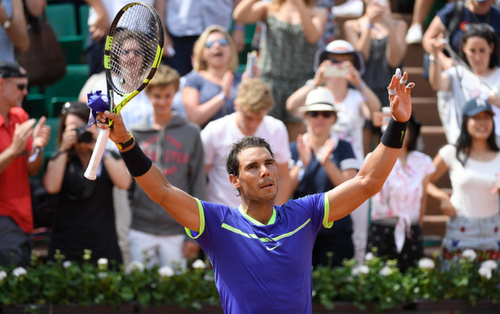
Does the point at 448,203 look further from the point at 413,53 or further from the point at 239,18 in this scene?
the point at 413,53

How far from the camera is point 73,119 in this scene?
584cm

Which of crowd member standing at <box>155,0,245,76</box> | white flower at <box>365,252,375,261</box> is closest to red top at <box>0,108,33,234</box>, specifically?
crowd member standing at <box>155,0,245,76</box>

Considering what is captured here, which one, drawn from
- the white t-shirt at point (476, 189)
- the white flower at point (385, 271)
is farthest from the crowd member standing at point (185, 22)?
the white flower at point (385, 271)

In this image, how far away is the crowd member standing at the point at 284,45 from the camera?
24.2ft

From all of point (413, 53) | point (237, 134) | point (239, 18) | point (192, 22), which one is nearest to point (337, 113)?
point (237, 134)

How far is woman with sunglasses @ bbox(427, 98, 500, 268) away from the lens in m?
6.23

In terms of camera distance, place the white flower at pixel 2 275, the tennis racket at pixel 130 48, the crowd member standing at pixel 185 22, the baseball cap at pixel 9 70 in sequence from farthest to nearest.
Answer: the crowd member standing at pixel 185 22 < the baseball cap at pixel 9 70 < the white flower at pixel 2 275 < the tennis racket at pixel 130 48

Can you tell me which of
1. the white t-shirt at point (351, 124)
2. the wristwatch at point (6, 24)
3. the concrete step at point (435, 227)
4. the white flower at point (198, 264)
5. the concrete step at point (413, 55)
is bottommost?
the concrete step at point (435, 227)

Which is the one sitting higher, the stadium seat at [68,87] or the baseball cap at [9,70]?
the baseball cap at [9,70]

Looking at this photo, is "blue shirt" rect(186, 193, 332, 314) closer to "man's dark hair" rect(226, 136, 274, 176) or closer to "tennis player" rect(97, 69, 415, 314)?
"tennis player" rect(97, 69, 415, 314)

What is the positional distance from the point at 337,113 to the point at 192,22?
223 cm

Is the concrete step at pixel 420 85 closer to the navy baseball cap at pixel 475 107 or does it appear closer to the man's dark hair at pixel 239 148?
the navy baseball cap at pixel 475 107

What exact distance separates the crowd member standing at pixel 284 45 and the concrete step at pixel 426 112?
1.90 meters

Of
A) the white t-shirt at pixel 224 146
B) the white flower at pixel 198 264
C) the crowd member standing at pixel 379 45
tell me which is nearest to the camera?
the white flower at pixel 198 264
